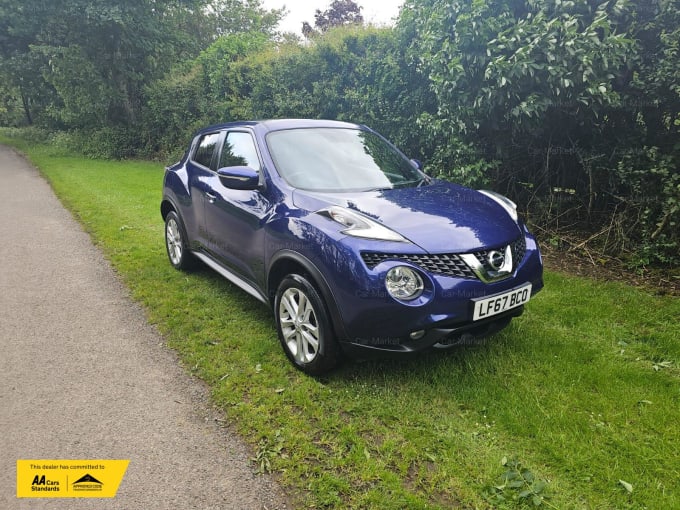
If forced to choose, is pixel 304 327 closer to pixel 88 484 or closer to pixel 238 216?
pixel 238 216

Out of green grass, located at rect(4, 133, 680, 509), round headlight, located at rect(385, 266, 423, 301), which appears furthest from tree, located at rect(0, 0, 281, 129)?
round headlight, located at rect(385, 266, 423, 301)

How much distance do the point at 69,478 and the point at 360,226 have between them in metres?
2.14

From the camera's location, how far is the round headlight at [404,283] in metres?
2.82

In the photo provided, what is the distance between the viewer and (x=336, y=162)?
154 inches

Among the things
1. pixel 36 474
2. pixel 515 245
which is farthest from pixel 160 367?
pixel 515 245

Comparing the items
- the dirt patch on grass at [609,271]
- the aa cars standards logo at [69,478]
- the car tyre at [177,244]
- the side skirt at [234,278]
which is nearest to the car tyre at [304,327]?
the side skirt at [234,278]

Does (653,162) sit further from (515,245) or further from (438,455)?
(438,455)

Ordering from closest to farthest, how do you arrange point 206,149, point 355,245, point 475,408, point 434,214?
point 355,245 → point 475,408 → point 434,214 → point 206,149

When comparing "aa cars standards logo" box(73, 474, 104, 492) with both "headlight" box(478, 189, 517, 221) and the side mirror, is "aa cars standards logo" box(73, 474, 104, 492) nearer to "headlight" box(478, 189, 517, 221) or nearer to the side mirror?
the side mirror

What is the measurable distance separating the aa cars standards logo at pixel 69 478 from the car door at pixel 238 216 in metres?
1.67

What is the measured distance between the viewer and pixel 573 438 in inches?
107

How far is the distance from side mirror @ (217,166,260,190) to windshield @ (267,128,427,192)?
24 centimetres

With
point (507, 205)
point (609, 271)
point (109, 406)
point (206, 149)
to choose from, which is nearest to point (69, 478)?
point (109, 406)

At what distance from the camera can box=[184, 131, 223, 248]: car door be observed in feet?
15.3
